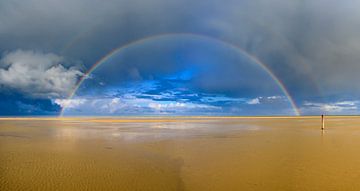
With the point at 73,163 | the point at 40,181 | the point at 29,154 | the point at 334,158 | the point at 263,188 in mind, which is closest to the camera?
the point at 263,188

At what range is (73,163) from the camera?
41.0 feet

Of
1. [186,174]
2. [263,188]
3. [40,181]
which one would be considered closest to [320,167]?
[263,188]

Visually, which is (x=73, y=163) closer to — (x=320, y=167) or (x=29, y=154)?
(x=29, y=154)

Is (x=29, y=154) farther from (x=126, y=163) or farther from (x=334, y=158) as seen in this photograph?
(x=334, y=158)

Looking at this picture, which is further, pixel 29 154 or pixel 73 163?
pixel 29 154

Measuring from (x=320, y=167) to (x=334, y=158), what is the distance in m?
2.74

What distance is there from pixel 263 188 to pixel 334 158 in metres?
7.30

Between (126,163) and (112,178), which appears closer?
(112,178)

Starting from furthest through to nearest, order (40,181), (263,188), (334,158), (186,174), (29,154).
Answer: (29,154)
(334,158)
(186,174)
(40,181)
(263,188)

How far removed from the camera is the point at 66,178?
9633 mm

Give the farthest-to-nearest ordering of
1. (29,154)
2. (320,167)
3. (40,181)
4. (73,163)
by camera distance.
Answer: (29,154) < (73,163) < (320,167) < (40,181)

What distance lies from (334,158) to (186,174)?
8092mm

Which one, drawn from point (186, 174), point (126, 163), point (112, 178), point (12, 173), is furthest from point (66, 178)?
point (186, 174)

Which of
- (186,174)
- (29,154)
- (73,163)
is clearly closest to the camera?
(186,174)
